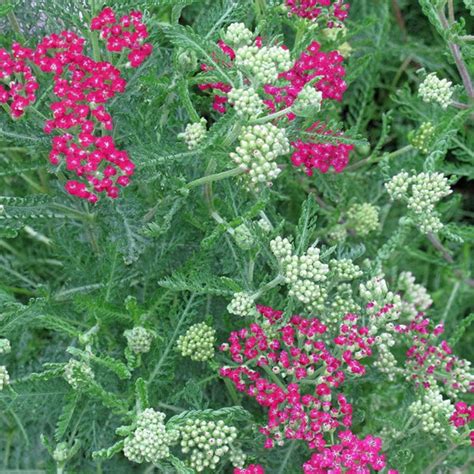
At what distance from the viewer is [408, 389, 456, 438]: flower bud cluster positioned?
2.96m

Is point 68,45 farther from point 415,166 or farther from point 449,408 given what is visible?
point 449,408

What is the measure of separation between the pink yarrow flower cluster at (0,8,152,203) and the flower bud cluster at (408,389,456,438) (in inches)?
59.1

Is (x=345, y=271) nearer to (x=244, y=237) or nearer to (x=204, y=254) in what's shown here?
(x=244, y=237)

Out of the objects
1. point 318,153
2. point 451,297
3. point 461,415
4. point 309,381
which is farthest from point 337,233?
point 461,415

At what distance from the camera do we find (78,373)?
278cm

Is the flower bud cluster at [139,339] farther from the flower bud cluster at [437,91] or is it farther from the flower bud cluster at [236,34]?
the flower bud cluster at [437,91]

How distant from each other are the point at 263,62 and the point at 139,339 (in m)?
1.22

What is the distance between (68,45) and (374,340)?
5.58 ft

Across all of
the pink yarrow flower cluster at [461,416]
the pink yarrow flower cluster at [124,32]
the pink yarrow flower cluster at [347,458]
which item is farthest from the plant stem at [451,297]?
the pink yarrow flower cluster at [124,32]

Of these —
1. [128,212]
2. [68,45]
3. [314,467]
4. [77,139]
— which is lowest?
[314,467]

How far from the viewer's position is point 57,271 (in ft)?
14.5

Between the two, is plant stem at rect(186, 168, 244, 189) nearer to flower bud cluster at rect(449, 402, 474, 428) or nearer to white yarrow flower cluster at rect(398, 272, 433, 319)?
flower bud cluster at rect(449, 402, 474, 428)

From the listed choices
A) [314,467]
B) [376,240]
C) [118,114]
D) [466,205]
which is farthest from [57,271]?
[466,205]

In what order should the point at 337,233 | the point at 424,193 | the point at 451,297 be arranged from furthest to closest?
the point at 451,297 → the point at 337,233 → the point at 424,193
